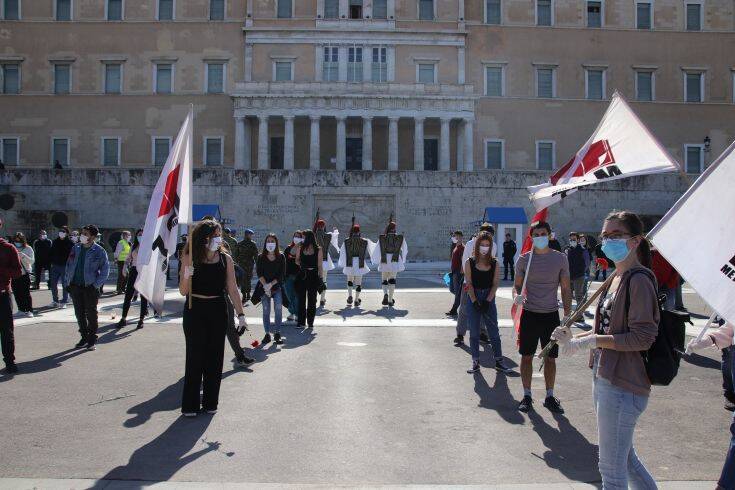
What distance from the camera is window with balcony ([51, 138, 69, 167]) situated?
48.9 metres

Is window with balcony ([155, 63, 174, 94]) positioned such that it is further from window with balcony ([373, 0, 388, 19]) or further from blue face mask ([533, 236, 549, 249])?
blue face mask ([533, 236, 549, 249])

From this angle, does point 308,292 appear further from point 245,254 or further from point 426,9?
point 426,9

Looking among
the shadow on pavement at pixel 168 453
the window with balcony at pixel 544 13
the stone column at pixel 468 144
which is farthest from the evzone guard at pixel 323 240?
the window with balcony at pixel 544 13

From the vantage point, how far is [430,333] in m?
11.6

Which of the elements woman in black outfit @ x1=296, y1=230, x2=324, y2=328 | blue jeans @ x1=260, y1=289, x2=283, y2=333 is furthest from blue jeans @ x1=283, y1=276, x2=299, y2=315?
blue jeans @ x1=260, y1=289, x2=283, y2=333

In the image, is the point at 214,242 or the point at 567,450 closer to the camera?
the point at 567,450

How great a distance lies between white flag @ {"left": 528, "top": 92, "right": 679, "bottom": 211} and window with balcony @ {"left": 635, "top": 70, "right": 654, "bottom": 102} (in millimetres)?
47905

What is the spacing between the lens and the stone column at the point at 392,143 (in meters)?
44.4

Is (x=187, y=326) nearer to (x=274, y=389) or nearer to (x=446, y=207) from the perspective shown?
(x=274, y=389)

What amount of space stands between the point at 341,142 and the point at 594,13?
2286cm

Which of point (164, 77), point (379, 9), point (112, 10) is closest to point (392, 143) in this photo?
point (379, 9)

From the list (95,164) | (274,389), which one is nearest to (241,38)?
(95,164)

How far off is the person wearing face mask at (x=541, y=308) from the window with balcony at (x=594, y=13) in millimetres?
48366

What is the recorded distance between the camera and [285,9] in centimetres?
4831
